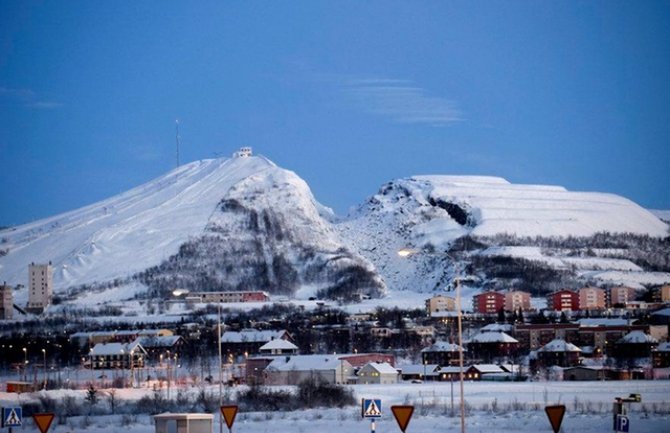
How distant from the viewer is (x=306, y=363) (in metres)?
79.0

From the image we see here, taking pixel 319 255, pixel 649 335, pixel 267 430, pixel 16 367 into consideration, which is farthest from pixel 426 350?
pixel 319 255

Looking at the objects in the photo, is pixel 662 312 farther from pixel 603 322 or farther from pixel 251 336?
pixel 251 336

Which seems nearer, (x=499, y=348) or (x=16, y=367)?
(x=16, y=367)

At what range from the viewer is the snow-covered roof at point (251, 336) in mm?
103306

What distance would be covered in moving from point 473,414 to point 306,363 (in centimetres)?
3364

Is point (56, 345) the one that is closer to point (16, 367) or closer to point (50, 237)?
point (16, 367)

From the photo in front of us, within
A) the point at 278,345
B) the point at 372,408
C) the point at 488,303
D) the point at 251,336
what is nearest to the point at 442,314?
the point at 488,303

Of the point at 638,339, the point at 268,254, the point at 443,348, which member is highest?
the point at 268,254

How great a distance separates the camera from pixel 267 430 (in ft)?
134

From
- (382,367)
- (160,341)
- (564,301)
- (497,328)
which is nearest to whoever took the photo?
(382,367)

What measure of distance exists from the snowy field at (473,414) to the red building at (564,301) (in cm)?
7639

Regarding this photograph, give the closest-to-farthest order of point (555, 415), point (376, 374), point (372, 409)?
point (555, 415) < point (372, 409) < point (376, 374)

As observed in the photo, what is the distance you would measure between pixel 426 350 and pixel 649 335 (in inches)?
755

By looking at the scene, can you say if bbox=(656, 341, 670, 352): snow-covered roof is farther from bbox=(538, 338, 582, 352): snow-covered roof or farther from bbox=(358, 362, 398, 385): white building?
bbox=(358, 362, 398, 385): white building
